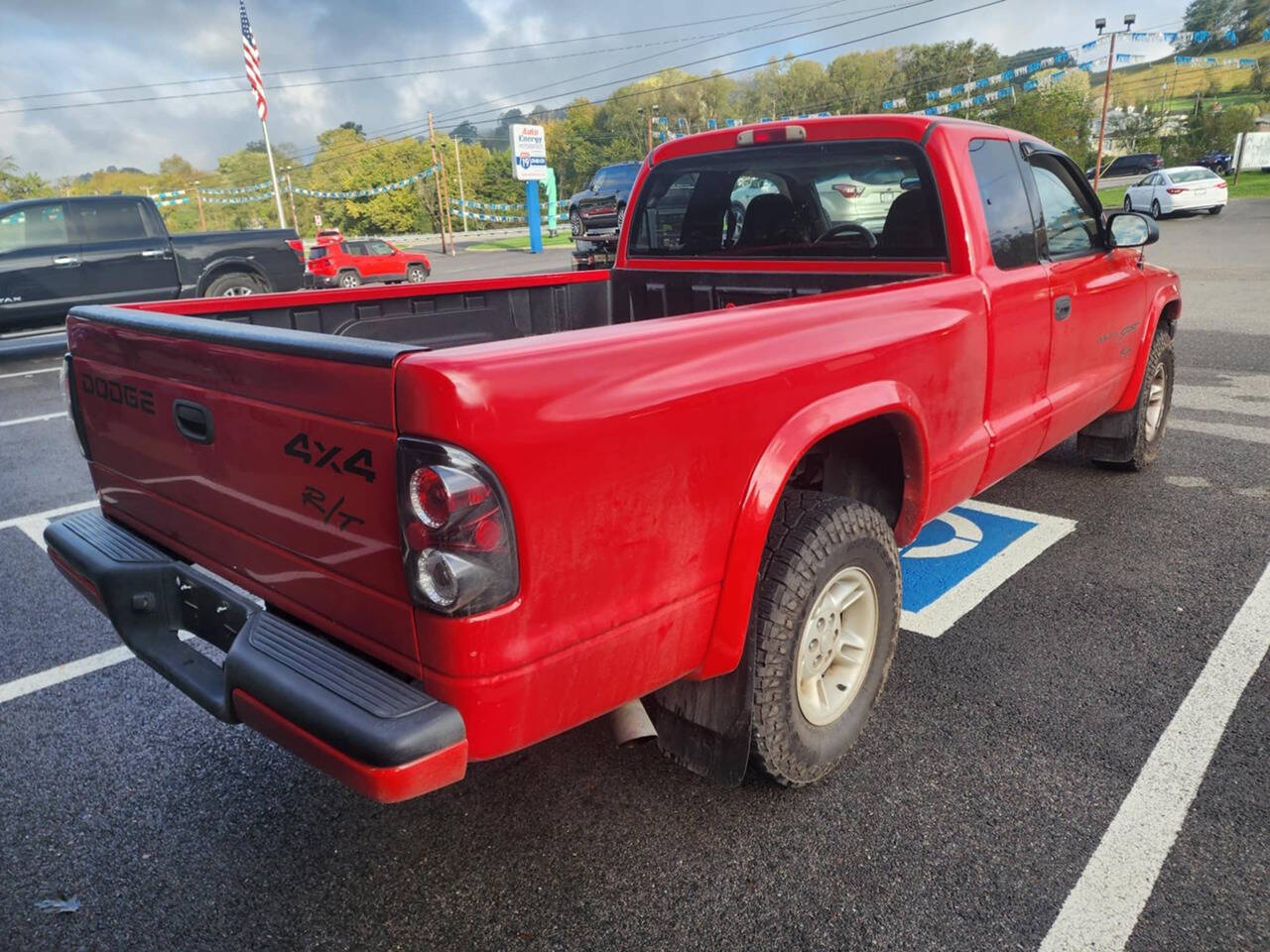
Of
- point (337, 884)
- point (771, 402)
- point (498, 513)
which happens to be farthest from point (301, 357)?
point (337, 884)

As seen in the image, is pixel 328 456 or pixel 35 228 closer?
pixel 328 456

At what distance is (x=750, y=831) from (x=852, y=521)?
869 mm

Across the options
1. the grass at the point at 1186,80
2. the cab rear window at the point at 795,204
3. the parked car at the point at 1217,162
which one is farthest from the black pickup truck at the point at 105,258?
the grass at the point at 1186,80

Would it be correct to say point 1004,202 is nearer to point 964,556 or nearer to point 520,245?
point 964,556

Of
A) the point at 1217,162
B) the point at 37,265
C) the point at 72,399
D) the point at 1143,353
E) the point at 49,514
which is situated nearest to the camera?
the point at 72,399

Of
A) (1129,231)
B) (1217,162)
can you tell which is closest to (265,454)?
(1129,231)

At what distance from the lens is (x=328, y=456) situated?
174 centimetres

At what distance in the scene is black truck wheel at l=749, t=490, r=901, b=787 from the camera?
7.18 ft

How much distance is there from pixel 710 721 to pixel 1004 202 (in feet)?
7.56

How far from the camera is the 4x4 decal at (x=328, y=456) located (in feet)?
Answer: 5.44

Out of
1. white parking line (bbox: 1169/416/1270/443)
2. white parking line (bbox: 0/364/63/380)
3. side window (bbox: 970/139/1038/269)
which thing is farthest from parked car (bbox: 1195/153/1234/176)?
white parking line (bbox: 0/364/63/380)

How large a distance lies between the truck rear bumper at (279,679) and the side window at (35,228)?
1034 cm

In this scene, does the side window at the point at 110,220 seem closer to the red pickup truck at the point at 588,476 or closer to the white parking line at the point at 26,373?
the white parking line at the point at 26,373

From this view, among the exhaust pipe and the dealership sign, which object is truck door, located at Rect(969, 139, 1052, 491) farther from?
the dealership sign
